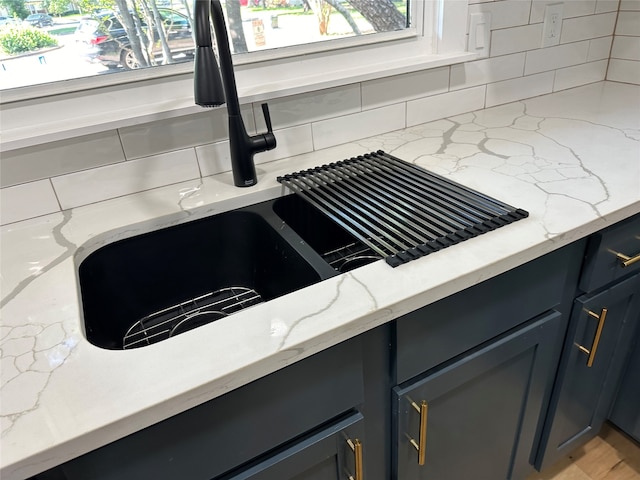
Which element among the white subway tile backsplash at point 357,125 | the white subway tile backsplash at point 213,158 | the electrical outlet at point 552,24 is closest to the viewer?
the white subway tile backsplash at point 213,158

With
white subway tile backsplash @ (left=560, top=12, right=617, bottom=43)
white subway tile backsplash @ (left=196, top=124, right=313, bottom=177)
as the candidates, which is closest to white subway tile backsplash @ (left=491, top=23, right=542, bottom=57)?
white subway tile backsplash @ (left=560, top=12, right=617, bottom=43)

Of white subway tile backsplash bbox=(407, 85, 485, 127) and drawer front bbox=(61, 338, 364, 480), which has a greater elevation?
white subway tile backsplash bbox=(407, 85, 485, 127)

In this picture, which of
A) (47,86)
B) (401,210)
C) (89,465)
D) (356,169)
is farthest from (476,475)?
(47,86)

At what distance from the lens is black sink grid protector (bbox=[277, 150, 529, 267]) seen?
32.2 inches

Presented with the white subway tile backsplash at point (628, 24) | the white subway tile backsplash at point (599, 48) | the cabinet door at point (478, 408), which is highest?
the white subway tile backsplash at point (628, 24)

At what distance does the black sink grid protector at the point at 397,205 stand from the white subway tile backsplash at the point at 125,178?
239 mm

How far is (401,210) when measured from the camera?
0.92 metres

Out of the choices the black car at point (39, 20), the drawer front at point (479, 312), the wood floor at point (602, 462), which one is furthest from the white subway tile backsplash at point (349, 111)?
the wood floor at point (602, 462)

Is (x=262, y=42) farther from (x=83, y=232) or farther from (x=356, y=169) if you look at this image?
(x=83, y=232)

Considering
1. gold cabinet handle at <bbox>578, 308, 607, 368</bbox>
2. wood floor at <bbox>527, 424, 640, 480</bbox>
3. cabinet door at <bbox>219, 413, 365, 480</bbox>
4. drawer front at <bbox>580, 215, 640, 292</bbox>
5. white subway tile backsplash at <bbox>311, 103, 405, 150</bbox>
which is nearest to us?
cabinet door at <bbox>219, 413, 365, 480</bbox>

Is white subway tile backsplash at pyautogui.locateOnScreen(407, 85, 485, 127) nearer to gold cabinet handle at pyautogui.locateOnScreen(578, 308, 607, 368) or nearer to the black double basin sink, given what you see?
the black double basin sink

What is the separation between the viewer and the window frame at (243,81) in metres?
0.98

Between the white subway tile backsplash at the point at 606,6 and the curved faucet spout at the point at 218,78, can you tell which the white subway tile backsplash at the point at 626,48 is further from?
the curved faucet spout at the point at 218,78

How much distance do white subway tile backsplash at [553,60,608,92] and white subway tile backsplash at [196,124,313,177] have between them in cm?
98
